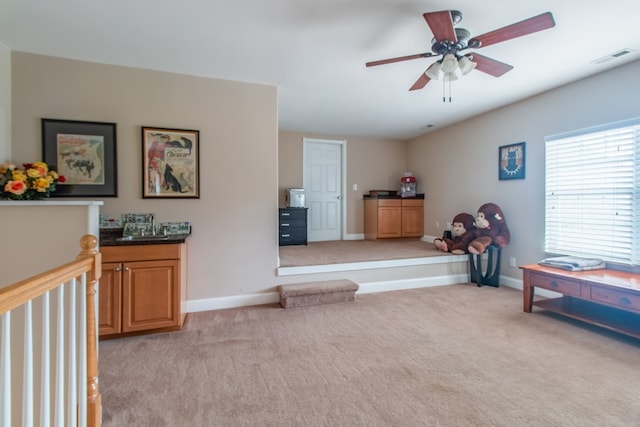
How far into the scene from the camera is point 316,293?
326 centimetres

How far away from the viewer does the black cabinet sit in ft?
16.4

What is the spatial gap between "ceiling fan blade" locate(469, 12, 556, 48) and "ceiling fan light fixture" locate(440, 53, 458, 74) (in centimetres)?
13

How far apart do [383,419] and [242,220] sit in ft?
7.47

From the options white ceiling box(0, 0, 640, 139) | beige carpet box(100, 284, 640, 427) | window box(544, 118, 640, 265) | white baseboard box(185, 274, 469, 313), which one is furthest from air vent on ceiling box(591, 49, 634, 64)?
white baseboard box(185, 274, 469, 313)

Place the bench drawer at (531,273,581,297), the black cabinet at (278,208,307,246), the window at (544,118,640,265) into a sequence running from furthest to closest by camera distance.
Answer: the black cabinet at (278,208,307,246) → the window at (544,118,640,265) → the bench drawer at (531,273,581,297)

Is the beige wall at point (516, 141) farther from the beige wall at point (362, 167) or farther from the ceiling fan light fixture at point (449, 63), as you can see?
the ceiling fan light fixture at point (449, 63)

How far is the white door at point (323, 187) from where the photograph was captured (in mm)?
5695

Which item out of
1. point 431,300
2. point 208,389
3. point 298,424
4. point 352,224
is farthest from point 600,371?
point 352,224

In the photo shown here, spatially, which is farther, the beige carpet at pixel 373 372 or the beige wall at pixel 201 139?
the beige wall at pixel 201 139

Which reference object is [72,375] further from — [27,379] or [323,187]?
[323,187]

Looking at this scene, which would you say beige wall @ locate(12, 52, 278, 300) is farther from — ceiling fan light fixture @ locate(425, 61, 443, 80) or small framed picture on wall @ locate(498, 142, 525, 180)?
small framed picture on wall @ locate(498, 142, 525, 180)

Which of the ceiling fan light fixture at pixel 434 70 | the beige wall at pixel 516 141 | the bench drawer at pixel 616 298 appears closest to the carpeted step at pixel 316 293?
the bench drawer at pixel 616 298

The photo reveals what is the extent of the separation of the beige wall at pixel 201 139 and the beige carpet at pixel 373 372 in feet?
1.88

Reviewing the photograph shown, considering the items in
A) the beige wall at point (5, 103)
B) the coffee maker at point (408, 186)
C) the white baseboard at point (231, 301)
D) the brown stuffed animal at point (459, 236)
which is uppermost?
the beige wall at point (5, 103)
